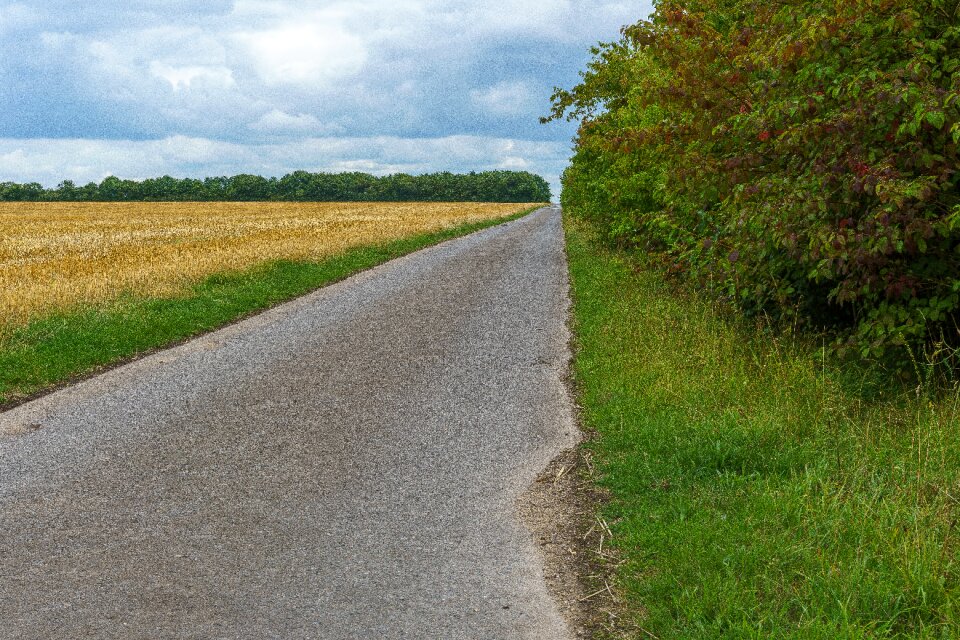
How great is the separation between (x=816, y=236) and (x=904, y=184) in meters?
0.81

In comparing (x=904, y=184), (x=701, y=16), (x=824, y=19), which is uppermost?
(x=701, y=16)

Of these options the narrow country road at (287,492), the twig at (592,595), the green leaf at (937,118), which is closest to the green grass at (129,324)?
the narrow country road at (287,492)

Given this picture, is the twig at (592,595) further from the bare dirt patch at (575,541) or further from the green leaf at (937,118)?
the green leaf at (937,118)

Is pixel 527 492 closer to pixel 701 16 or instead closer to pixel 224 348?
pixel 224 348

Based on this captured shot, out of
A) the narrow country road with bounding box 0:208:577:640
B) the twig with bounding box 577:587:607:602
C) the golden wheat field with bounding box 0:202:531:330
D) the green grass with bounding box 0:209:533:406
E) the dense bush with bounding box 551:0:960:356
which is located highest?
the dense bush with bounding box 551:0:960:356

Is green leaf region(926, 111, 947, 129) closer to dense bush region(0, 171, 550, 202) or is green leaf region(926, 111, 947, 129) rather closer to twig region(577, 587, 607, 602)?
twig region(577, 587, 607, 602)

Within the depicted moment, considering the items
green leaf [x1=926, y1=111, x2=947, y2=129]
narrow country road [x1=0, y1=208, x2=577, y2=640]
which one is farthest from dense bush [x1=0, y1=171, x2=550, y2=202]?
Answer: green leaf [x1=926, y1=111, x2=947, y2=129]

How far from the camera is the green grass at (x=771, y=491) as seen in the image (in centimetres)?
406

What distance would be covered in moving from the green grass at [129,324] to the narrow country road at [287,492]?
60 centimetres

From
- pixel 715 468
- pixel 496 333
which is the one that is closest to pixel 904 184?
pixel 715 468

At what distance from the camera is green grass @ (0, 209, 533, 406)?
9789 millimetres

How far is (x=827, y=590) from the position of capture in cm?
415

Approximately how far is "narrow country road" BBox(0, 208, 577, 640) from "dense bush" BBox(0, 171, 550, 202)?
13400 cm

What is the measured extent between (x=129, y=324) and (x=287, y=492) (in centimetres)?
729
